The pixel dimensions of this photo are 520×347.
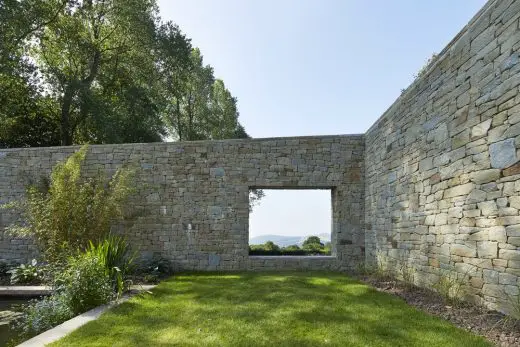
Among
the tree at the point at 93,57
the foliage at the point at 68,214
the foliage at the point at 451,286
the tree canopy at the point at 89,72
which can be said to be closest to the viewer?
the foliage at the point at 451,286

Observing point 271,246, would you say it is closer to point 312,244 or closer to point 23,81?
point 312,244

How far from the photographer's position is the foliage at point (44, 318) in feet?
13.0

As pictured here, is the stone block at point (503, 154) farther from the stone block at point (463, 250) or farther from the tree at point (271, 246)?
the tree at point (271, 246)

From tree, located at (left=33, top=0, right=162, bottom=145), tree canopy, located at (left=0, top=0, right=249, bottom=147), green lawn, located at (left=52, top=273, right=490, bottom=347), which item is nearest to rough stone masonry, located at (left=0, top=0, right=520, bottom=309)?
green lawn, located at (left=52, top=273, right=490, bottom=347)

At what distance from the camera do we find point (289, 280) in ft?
20.7

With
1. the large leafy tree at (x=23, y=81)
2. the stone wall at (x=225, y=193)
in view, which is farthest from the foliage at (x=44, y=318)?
the large leafy tree at (x=23, y=81)

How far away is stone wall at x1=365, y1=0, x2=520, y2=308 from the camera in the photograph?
362cm

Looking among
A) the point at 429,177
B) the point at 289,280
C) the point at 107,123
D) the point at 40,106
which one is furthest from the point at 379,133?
the point at 40,106

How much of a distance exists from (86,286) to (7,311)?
1.57m

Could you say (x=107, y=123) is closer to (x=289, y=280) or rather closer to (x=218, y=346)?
(x=289, y=280)

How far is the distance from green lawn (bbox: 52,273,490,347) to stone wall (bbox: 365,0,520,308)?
0.88 m

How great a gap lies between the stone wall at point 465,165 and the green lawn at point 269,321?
0.88 metres

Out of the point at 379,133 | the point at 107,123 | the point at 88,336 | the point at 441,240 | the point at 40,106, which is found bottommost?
the point at 88,336

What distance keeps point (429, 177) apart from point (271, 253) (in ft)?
21.1
